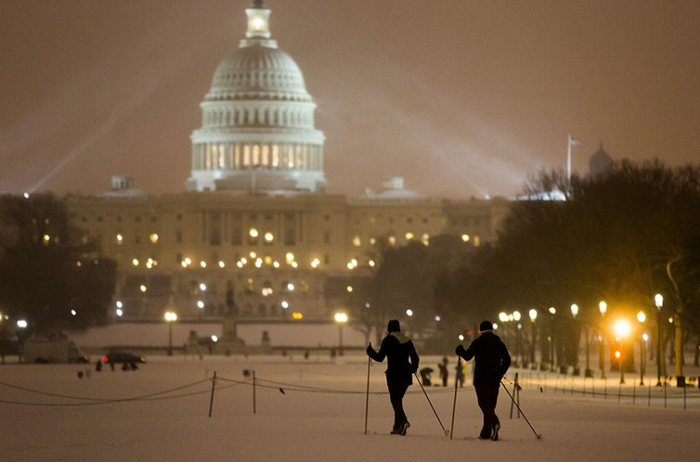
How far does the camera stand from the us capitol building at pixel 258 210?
175500mm

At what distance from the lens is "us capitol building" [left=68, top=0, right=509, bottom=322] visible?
17550 centimetres

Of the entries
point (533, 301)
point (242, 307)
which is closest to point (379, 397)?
point (533, 301)

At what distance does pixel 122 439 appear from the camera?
26.7 m

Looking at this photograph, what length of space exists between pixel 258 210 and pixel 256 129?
32.1 ft

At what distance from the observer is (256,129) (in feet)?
614

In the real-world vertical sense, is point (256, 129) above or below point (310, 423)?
above

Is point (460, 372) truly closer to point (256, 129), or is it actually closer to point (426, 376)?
point (426, 376)

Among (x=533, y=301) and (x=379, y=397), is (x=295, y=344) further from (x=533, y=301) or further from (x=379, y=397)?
(x=379, y=397)

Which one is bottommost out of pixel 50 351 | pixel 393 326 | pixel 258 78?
pixel 393 326

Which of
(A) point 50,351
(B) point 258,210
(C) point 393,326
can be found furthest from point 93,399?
(B) point 258,210

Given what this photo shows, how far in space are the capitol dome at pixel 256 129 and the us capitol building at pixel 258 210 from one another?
10 centimetres

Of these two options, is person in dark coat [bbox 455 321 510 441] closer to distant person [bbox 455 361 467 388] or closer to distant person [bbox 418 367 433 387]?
distant person [bbox 455 361 467 388]

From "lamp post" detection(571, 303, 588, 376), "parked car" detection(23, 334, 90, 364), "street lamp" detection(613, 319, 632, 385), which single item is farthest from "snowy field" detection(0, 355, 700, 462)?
"parked car" detection(23, 334, 90, 364)

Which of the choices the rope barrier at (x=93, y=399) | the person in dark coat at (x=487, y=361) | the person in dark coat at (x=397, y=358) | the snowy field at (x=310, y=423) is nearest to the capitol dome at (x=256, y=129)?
the snowy field at (x=310, y=423)
